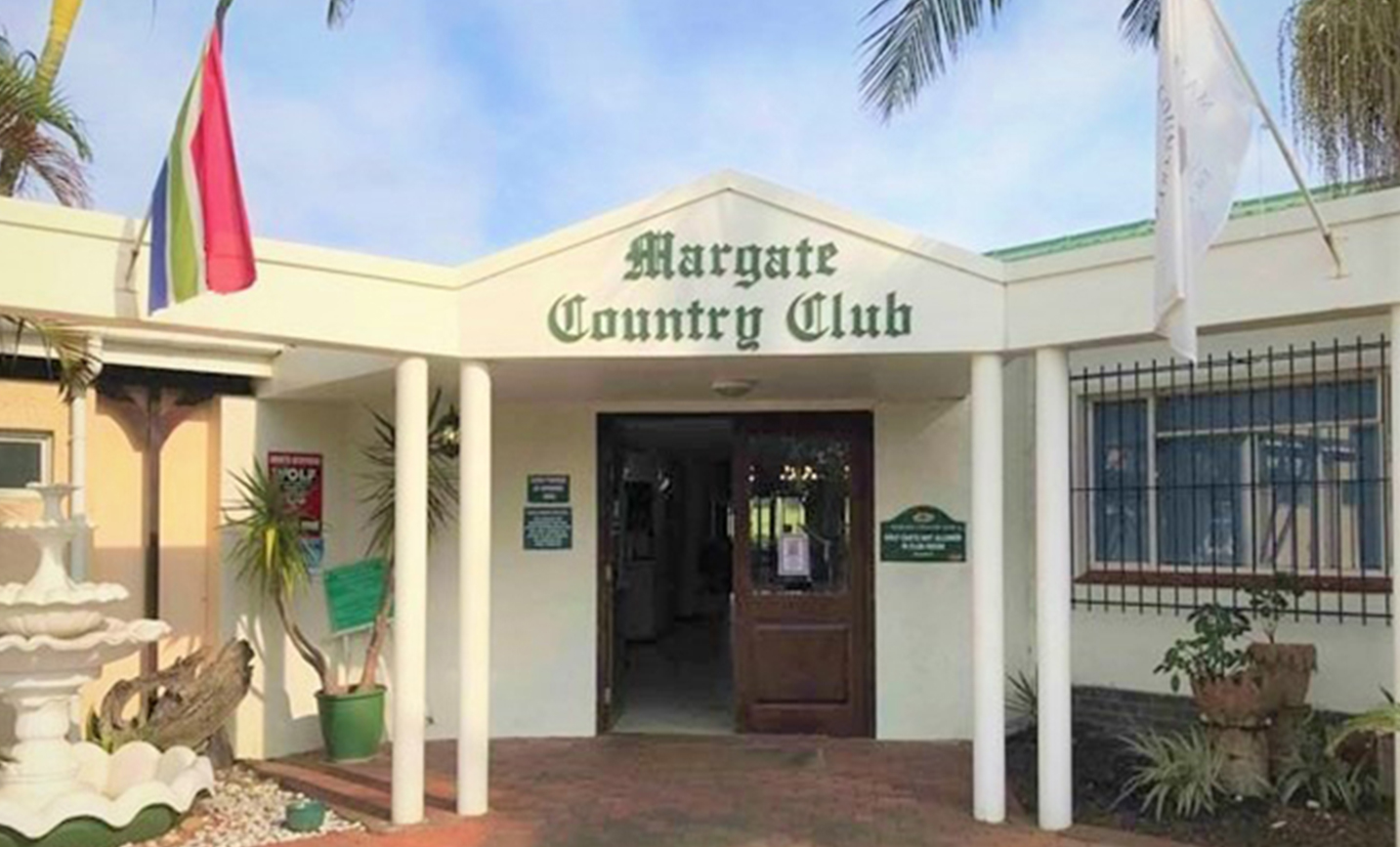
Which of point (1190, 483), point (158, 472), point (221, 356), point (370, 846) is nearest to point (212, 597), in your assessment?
point (158, 472)

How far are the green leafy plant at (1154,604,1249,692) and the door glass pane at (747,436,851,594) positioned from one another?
254cm

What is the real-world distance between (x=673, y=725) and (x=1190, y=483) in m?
4.15

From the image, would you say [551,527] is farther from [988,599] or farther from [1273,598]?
[1273,598]

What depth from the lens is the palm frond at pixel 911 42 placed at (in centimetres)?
760

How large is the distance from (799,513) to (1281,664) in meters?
3.42

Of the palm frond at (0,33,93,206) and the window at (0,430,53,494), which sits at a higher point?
the palm frond at (0,33,93,206)

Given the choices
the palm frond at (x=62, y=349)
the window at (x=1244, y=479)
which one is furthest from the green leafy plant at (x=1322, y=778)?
the palm frond at (x=62, y=349)

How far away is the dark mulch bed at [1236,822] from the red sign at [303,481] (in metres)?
5.09

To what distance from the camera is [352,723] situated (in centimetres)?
Answer: 805

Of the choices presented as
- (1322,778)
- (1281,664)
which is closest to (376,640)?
(1281,664)

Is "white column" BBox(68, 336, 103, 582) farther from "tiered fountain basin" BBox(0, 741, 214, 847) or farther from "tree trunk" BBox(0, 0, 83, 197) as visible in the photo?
"tiered fountain basin" BBox(0, 741, 214, 847)

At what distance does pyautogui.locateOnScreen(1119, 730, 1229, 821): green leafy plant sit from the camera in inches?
257

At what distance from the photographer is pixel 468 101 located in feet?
34.6

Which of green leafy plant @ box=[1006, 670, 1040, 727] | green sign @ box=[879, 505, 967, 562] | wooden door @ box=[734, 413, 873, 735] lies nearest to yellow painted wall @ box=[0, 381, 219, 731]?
wooden door @ box=[734, 413, 873, 735]
